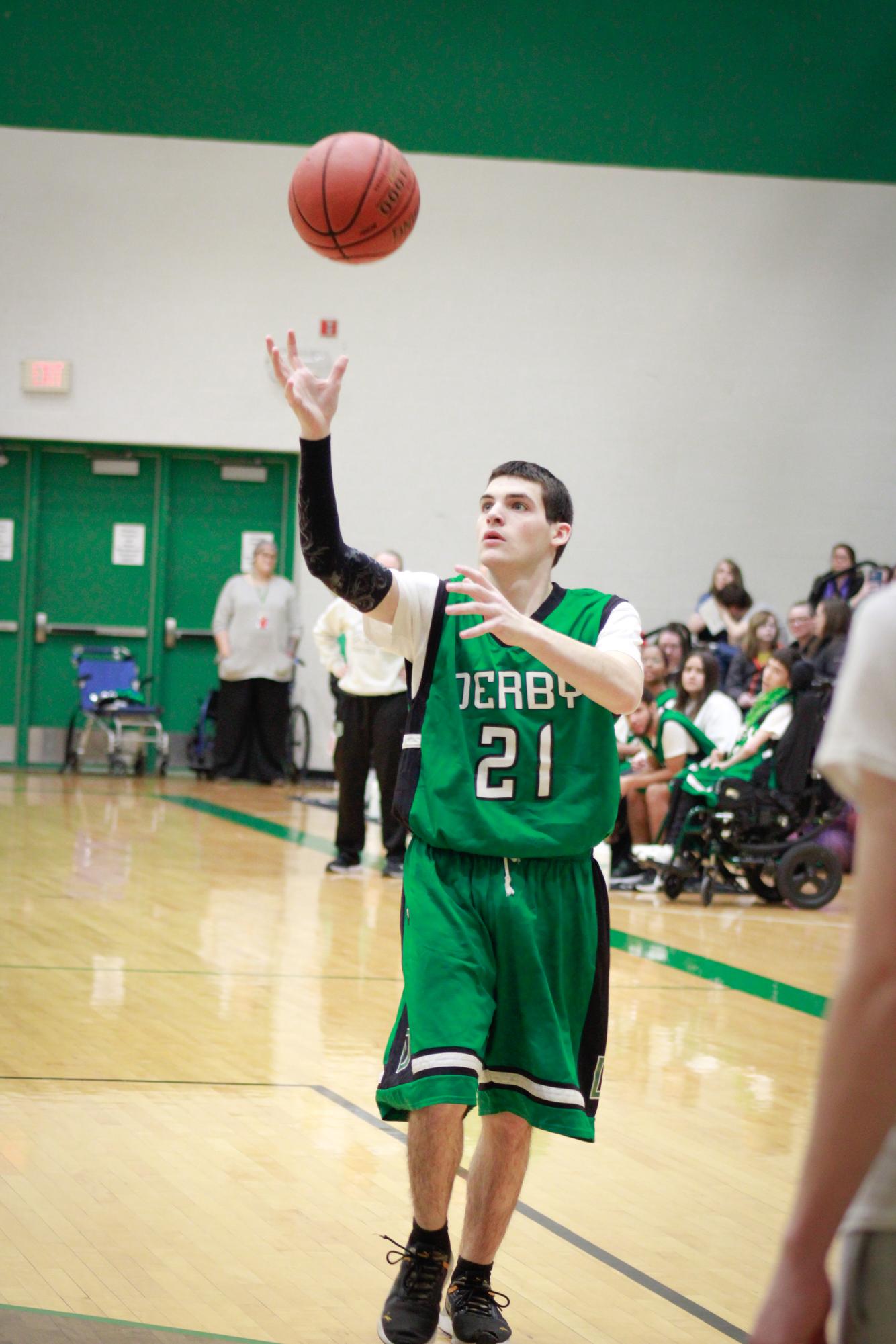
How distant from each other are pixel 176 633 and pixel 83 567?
3.21ft

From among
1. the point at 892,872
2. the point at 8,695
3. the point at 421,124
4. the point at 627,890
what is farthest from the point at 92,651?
the point at 892,872

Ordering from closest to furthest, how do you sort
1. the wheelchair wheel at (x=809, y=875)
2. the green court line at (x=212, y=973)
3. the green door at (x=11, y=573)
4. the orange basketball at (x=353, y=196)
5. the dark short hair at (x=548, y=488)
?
the dark short hair at (x=548, y=488) → the orange basketball at (x=353, y=196) → the green court line at (x=212, y=973) → the wheelchair wheel at (x=809, y=875) → the green door at (x=11, y=573)

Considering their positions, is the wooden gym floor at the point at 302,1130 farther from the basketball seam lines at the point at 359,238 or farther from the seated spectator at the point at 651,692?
the basketball seam lines at the point at 359,238

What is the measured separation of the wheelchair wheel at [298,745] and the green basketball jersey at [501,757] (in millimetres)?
10136

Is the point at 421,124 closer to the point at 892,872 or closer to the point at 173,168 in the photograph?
the point at 173,168

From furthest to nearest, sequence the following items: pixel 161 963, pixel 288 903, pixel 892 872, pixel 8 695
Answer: pixel 8 695 < pixel 288 903 < pixel 161 963 < pixel 892 872

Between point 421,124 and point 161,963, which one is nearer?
point 161,963

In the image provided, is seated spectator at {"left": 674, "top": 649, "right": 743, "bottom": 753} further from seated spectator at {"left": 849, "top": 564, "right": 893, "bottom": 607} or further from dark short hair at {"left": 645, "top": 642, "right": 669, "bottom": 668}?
seated spectator at {"left": 849, "top": 564, "right": 893, "bottom": 607}

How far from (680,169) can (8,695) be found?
7289mm

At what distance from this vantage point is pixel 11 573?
512 inches

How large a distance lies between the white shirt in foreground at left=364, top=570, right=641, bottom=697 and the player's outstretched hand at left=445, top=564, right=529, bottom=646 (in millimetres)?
218

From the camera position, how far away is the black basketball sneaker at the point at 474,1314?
2.60 meters

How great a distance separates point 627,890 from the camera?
332 inches

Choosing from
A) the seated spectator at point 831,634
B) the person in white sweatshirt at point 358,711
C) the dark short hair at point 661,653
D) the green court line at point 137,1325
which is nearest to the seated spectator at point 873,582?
the seated spectator at point 831,634
